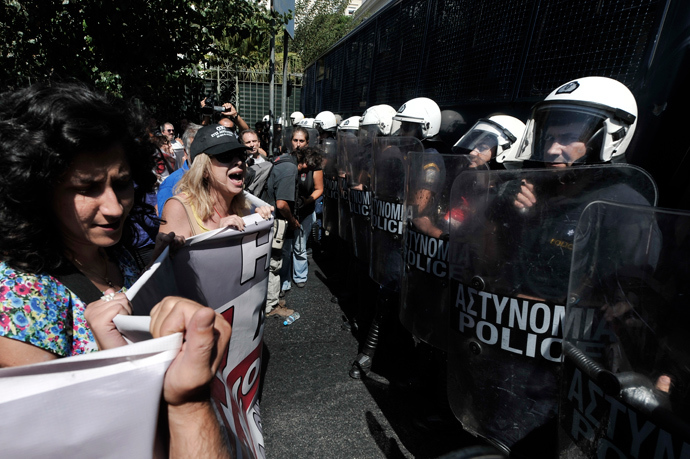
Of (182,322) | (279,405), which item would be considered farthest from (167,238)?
(279,405)

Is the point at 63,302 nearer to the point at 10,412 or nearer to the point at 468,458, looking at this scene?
the point at 10,412

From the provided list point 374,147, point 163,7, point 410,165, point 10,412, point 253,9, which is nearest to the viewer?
point 10,412

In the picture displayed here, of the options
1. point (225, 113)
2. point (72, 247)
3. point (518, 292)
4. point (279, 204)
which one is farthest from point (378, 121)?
point (72, 247)

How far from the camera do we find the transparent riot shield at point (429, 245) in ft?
7.93

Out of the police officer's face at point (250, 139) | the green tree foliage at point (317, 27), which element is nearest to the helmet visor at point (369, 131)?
the police officer's face at point (250, 139)

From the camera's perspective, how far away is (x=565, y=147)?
2.37 metres

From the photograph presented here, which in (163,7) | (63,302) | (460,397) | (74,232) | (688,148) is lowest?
(460,397)

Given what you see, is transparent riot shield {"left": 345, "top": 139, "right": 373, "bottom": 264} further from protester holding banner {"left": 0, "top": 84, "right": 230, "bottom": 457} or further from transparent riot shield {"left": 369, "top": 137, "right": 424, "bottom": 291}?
protester holding banner {"left": 0, "top": 84, "right": 230, "bottom": 457}

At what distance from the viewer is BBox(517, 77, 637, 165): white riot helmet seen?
2.35 meters

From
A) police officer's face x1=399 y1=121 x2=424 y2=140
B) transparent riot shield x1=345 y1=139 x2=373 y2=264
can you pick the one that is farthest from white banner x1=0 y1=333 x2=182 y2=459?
police officer's face x1=399 y1=121 x2=424 y2=140

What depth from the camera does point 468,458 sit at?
0.90m

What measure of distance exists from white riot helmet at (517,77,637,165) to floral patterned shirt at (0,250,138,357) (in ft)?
7.71

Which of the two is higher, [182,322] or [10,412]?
[182,322]

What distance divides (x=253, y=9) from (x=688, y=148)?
5.14 metres
